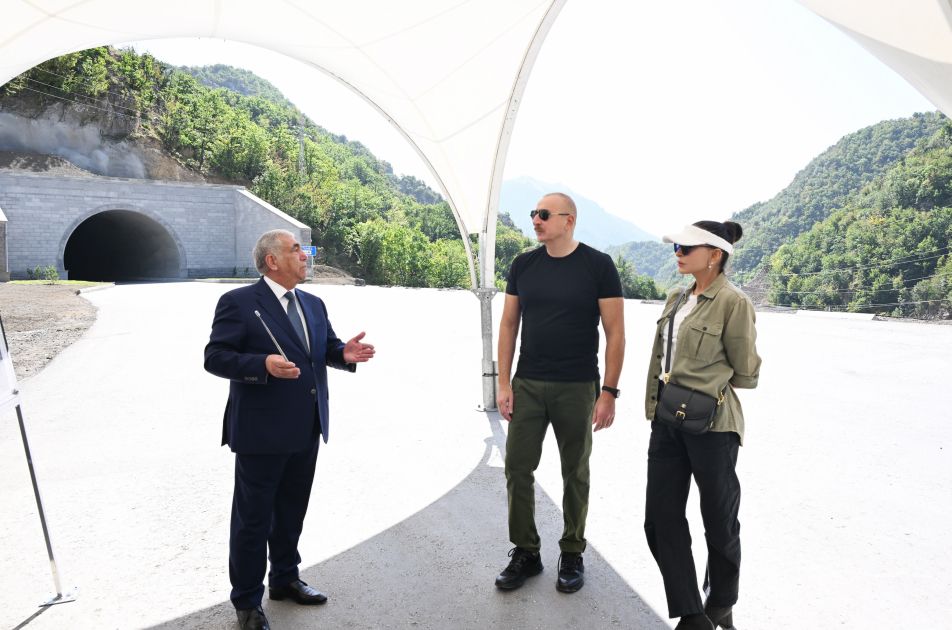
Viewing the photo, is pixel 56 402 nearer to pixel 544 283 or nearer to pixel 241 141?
pixel 544 283

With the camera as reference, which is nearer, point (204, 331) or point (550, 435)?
point (550, 435)

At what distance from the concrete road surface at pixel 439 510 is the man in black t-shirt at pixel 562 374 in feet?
0.78

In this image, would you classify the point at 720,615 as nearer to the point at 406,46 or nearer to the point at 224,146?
the point at 406,46

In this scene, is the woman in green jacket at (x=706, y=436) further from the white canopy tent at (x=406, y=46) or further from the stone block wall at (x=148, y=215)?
the stone block wall at (x=148, y=215)

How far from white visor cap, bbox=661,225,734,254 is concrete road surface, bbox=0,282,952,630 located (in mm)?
1597

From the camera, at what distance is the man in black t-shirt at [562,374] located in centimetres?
289

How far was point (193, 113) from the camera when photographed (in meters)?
40.8

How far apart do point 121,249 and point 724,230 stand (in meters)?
37.5

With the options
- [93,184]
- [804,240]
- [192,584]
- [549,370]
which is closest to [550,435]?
[549,370]

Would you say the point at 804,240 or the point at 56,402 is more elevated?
the point at 804,240

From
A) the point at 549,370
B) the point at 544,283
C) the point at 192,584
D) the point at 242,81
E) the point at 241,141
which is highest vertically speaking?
the point at 242,81

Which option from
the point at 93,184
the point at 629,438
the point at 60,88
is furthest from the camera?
the point at 60,88

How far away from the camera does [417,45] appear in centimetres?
439

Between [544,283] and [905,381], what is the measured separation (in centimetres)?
730
